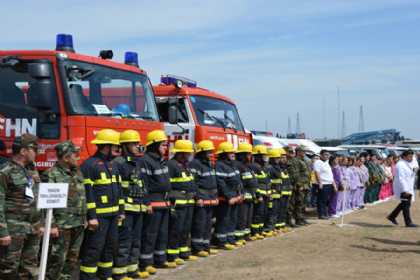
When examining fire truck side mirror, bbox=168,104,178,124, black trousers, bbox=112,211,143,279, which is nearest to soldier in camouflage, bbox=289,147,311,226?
fire truck side mirror, bbox=168,104,178,124

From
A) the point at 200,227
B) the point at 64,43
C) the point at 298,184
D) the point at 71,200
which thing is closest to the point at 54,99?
the point at 64,43

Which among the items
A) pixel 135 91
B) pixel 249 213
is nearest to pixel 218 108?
pixel 249 213

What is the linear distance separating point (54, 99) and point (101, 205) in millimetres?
1562

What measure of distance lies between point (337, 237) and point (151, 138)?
5418mm

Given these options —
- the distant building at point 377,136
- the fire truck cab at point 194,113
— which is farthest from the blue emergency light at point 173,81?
the distant building at point 377,136

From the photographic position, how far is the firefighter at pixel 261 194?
1178 cm

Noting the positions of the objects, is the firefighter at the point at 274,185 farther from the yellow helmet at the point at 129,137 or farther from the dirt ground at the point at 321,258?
the yellow helmet at the point at 129,137

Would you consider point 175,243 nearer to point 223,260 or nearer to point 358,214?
point 223,260

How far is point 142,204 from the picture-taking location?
8.09 meters

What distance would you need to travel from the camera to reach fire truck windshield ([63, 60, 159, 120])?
7926mm

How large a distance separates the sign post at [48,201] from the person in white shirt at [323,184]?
10721 millimetres

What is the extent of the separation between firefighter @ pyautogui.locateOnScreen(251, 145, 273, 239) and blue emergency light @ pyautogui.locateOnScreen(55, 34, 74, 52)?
4638mm

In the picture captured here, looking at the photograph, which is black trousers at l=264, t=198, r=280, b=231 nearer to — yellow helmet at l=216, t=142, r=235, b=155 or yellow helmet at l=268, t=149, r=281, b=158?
A: yellow helmet at l=268, t=149, r=281, b=158

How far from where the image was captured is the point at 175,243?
9.10 meters
